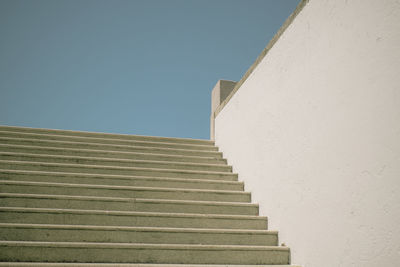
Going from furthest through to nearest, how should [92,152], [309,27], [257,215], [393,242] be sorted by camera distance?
[92,152] → [257,215] → [309,27] → [393,242]

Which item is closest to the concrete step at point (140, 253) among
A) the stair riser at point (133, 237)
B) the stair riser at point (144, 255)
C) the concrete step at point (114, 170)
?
the stair riser at point (144, 255)

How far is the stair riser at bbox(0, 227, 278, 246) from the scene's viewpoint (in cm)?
251

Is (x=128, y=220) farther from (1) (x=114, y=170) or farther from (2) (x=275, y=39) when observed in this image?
(2) (x=275, y=39)

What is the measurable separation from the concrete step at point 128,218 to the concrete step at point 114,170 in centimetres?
93

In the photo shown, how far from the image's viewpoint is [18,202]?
2873mm

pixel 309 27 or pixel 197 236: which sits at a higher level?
pixel 309 27

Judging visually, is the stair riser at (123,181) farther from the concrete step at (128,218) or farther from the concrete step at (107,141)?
the concrete step at (107,141)

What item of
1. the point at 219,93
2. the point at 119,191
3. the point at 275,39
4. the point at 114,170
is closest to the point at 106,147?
the point at 114,170

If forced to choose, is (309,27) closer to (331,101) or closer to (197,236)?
(331,101)

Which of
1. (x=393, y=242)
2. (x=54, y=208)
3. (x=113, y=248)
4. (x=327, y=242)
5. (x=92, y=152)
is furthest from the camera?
(x=92, y=152)

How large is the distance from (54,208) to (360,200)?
241 centimetres

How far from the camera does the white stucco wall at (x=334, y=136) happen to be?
1.76m

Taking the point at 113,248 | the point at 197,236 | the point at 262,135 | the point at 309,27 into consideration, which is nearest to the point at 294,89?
the point at 309,27

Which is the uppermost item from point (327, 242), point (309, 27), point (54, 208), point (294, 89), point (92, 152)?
point (309, 27)
